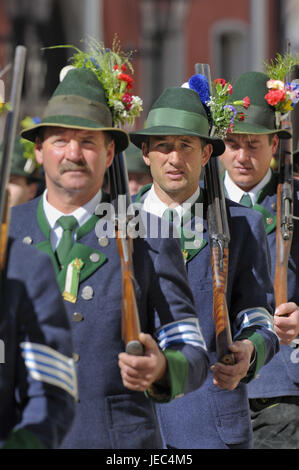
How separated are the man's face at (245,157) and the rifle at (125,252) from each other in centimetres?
176

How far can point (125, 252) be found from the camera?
14.8 feet

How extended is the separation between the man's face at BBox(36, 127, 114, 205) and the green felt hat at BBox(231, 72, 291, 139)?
7.14 feet

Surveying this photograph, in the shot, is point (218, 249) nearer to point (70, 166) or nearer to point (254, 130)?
point (70, 166)

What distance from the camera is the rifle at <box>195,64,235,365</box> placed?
5152 millimetres

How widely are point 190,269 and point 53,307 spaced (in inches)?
73.8

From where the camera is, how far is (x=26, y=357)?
146 inches

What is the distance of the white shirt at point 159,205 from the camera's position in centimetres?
561

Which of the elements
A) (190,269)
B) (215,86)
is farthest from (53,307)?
(215,86)

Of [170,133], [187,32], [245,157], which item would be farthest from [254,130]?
[187,32]

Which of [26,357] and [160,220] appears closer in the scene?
[26,357]

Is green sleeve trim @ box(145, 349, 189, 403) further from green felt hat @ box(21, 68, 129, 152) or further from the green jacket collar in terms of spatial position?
the green jacket collar

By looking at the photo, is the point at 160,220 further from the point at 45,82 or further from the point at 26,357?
the point at 45,82

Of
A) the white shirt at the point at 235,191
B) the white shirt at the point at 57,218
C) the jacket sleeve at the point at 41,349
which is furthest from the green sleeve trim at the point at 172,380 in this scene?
the white shirt at the point at 235,191

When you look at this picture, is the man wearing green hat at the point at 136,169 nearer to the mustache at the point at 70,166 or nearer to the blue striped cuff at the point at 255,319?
the blue striped cuff at the point at 255,319
